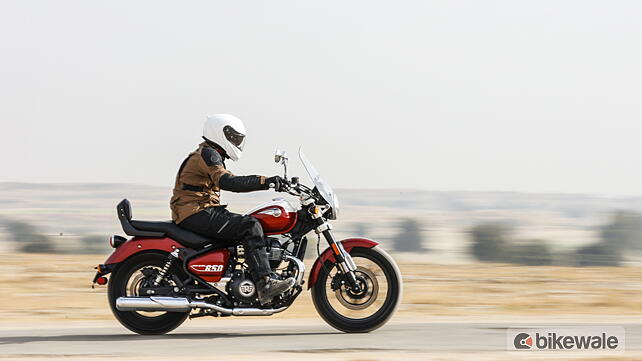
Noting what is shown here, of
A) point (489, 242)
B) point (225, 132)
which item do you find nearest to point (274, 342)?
point (225, 132)

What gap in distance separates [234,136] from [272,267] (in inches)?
48.8

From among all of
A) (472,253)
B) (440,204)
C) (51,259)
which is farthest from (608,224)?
(440,204)

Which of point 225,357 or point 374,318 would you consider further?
point 374,318

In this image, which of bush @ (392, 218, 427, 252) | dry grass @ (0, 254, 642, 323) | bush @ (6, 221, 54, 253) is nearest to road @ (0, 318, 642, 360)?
dry grass @ (0, 254, 642, 323)

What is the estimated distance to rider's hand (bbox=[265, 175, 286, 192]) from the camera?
31.9 ft

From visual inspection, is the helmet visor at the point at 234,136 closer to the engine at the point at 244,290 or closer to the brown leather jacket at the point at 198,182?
the brown leather jacket at the point at 198,182

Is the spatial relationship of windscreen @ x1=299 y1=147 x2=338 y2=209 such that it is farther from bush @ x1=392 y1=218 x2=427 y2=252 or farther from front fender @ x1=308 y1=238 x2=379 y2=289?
bush @ x1=392 y1=218 x2=427 y2=252

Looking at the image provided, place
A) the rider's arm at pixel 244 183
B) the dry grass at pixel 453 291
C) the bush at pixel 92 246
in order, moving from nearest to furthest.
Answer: the rider's arm at pixel 244 183 < the dry grass at pixel 453 291 < the bush at pixel 92 246

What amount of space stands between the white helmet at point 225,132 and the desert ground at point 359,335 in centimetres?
172

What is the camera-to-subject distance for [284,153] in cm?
980

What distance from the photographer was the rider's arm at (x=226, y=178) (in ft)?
31.8

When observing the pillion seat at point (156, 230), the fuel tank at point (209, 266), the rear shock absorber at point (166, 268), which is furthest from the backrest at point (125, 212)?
the fuel tank at point (209, 266)

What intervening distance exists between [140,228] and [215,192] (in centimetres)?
75

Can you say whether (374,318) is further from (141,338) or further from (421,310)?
(421,310)
